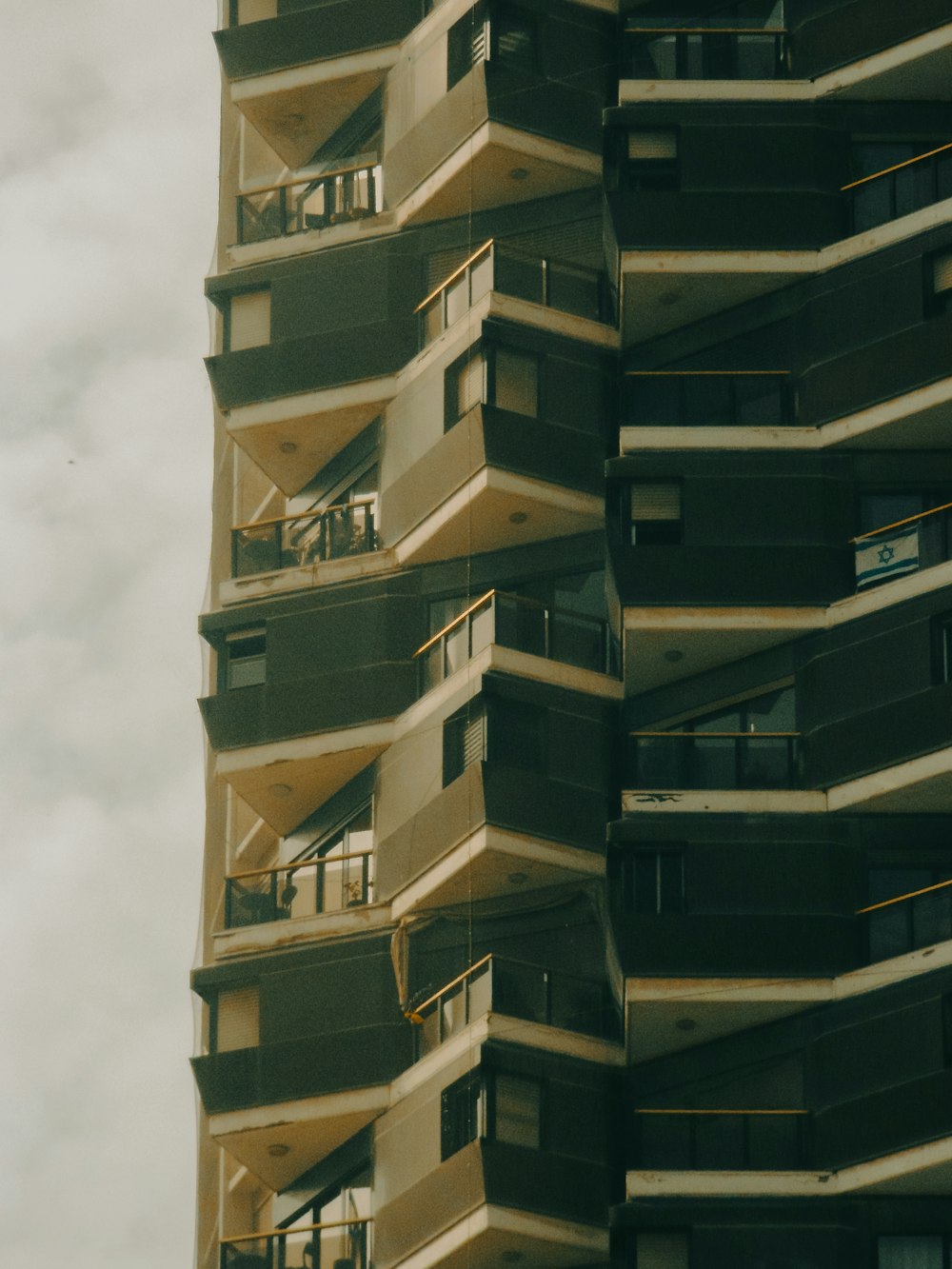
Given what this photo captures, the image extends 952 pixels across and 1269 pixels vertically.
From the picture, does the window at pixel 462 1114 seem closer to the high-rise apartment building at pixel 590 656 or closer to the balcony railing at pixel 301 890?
the high-rise apartment building at pixel 590 656

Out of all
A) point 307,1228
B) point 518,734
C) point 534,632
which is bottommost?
point 307,1228

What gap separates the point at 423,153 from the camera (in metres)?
57.8

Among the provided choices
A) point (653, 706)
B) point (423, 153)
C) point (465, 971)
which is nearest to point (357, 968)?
point (465, 971)

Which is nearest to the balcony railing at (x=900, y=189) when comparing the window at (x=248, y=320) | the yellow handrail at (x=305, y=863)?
the window at (x=248, y=320)

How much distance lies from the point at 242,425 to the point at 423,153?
18.2 ft

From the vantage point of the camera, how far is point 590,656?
174ft

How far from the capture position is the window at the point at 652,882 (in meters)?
49.6

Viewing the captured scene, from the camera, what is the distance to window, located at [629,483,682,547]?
171 feet

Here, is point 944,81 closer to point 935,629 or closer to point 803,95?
point 803,95

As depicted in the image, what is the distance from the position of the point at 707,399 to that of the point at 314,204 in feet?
29.8

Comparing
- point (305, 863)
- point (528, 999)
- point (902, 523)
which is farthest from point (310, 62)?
point (528, 999)

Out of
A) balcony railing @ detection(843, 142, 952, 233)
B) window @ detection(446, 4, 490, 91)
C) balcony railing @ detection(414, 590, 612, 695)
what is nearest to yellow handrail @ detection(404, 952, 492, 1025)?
balcony railing @ detection(414, 590, 612, 695)

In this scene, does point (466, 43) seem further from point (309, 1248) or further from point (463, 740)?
point (309, 1248)

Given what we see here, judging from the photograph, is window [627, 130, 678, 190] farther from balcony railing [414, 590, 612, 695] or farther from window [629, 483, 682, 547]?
balcony railing [414, 590, 612, 695]
